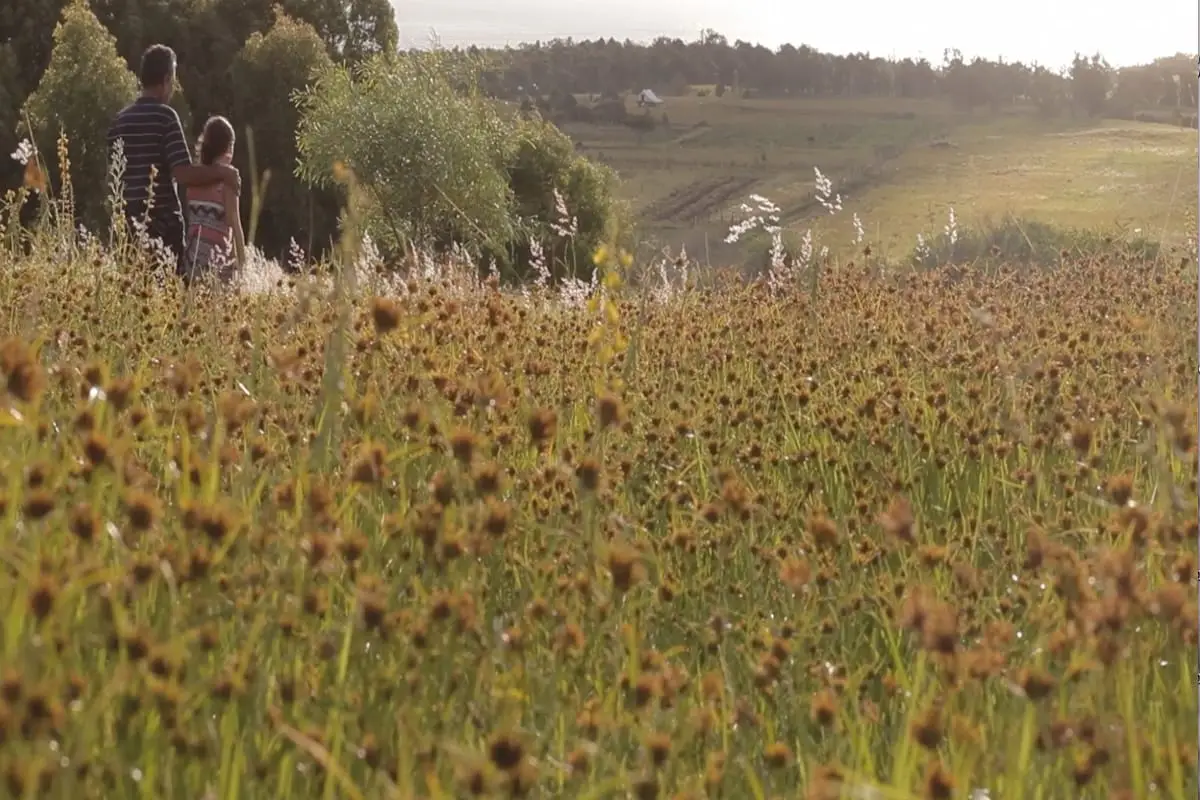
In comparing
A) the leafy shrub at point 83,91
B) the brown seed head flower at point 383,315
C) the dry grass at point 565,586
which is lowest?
the dry grass at point 565,586

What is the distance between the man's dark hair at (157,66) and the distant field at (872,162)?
29412mm

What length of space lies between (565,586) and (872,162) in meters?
98.6

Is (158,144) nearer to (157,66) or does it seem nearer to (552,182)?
(157,66)

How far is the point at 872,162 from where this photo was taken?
319ft

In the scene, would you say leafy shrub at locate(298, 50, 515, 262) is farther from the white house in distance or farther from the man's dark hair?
the white house in distance

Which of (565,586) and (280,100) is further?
(280,100)

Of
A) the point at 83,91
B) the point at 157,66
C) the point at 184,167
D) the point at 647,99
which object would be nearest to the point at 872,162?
the point at 647,99

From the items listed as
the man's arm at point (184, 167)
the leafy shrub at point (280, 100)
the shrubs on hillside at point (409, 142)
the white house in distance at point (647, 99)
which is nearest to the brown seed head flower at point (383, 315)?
the man's arm at point (184, 167)

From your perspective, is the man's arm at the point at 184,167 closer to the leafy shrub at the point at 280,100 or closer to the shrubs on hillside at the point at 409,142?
the shrubs on hillside at the point at 409,142

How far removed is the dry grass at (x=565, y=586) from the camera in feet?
5.01

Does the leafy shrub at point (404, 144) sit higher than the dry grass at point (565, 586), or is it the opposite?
the leafy shrub at point (404, 144)

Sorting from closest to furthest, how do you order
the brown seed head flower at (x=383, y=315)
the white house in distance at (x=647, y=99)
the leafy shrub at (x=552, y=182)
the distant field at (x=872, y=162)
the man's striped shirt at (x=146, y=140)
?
the brown seed head flower at (x=383, y=315) → the man's striped shirt at (x=146, y=140) → the leafy shrub at (x=552, y=182) → the distant field at (x=872, y=162) → the white house in distance at (x=647, y=99)

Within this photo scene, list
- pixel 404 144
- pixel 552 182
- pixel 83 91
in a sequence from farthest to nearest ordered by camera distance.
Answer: pixel 552 182
pixel 404 144
pixel 83 91

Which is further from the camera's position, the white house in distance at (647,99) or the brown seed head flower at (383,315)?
the white house in distance at (647,99)
